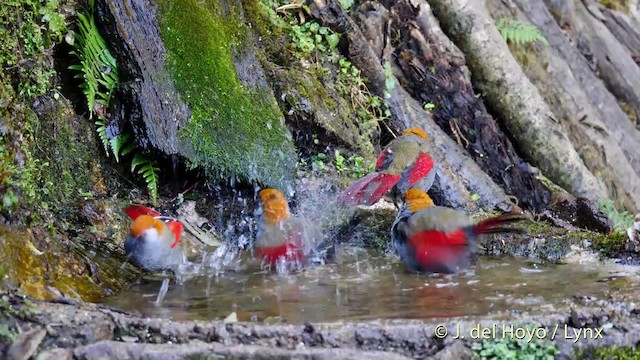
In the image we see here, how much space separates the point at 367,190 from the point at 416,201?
0.82 metres

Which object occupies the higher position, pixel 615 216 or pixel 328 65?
pixel 328 65

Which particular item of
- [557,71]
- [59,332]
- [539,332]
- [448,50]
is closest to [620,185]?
[557,71]

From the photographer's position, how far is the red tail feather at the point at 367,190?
243 inches

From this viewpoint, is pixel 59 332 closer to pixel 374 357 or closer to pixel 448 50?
pixel 374 357

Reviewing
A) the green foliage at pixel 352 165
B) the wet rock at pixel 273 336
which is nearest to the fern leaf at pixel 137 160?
the green foliage at pixel 352 165

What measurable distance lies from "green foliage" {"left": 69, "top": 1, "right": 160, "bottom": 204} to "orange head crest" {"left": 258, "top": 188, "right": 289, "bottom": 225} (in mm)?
960

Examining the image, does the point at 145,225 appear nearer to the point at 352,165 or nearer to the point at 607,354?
the point at 352,165

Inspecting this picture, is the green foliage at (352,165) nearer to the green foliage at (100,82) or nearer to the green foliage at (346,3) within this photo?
the green foliage at (100,82)

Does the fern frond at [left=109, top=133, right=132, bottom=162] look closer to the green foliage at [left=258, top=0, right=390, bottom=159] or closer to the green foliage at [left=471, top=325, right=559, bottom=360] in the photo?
the green foliage at [left=258, top=0, right=390, bottom=159]

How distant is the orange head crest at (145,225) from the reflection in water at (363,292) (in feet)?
1.14

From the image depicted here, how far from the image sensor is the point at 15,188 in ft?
14.5

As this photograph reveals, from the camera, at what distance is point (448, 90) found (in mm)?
8695

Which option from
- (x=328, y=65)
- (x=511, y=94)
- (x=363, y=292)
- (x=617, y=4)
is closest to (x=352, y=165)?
(x=328, y=65)

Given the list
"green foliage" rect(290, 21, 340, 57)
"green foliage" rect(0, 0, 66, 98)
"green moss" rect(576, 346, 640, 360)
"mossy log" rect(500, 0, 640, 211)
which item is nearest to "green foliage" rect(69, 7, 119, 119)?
"green foliage" rect(0, 0, 66, 98)
